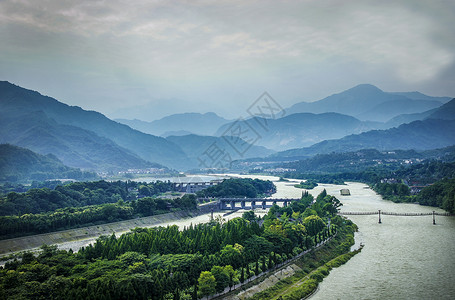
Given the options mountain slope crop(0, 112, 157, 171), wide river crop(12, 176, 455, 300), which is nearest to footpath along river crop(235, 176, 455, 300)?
wide river crop(12, 176, 455, 300)

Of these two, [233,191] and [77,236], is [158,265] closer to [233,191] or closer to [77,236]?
[77,236]

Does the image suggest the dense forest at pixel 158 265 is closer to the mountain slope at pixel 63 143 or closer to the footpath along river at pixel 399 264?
the footpath along river at pixel 399 264

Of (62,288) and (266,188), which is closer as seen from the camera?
(62,288)

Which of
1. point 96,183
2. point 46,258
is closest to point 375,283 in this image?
point 46,258

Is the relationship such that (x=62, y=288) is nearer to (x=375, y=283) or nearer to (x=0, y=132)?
(x=375, y=283)

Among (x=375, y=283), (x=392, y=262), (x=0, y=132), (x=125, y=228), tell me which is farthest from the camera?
(x=0, y=132)

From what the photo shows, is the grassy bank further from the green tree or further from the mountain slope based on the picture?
the mountain slope
